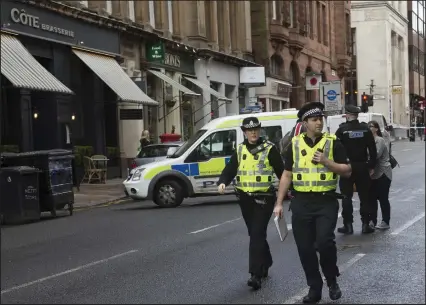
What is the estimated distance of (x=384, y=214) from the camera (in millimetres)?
10266

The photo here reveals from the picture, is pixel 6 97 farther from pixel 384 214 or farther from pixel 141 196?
pixel 384 214

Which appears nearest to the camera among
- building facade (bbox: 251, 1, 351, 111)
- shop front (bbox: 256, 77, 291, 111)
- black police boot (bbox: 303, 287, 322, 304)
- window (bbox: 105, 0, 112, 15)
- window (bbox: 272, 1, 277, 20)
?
black police boot (bbox: 303, 287, 322, 304)

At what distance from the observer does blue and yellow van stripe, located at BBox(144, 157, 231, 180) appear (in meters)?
15.1

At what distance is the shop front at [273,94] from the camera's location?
135 feet

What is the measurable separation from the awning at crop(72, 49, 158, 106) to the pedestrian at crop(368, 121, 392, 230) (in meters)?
13.8

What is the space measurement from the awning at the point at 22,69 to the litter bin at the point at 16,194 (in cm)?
484

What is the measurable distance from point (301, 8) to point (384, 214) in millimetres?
38676

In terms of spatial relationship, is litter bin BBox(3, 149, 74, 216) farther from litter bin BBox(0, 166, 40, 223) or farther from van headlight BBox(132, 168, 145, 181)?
van headlight BBox(132, 168, 145, 181)

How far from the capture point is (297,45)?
146 ft

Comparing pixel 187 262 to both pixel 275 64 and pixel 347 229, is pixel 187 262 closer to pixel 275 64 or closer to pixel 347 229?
pixel 347 229

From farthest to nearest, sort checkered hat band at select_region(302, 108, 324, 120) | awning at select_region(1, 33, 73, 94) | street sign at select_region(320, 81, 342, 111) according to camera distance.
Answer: street sign at select_region(320, 81, 342, 111) < awning at select_region(1, 33, 73, 94) < checkered hat band at select_region(302, 108, 324, 120)

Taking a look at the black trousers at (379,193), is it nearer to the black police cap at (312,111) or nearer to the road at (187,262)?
the road at (187,262)

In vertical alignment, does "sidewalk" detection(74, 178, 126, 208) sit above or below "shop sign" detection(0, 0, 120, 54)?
below

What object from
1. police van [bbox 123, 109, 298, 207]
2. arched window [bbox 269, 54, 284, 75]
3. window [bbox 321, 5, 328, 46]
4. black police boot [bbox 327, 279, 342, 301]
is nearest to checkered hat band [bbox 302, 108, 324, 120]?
black police boot [bbox 327, 279, 342, 301]
